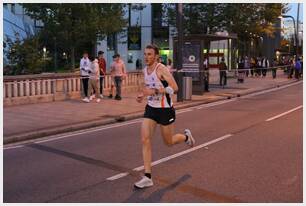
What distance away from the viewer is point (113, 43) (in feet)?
179

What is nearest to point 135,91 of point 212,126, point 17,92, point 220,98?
point 220,98

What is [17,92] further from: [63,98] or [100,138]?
[100,138]

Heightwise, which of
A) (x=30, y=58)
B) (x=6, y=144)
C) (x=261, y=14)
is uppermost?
(x=261, y=14)

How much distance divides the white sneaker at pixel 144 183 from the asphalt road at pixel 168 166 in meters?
0.08

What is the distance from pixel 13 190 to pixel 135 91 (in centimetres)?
1490

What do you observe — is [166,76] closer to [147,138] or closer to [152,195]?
[147,138]

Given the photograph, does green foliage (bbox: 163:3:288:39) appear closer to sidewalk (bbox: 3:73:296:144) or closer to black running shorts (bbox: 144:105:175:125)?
sidewalk (bbox: 3:73:296:144)

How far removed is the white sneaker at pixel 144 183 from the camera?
6.17m

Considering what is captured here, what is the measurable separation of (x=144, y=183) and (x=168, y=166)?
1230 millimetres

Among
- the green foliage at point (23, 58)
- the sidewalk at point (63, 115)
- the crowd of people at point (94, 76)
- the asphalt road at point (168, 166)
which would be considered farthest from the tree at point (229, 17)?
the asphalt road at point (168, 166)

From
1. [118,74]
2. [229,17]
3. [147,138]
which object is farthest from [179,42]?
[229,17]

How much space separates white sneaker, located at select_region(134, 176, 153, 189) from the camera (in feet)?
20.2

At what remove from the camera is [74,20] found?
25938 millimetres

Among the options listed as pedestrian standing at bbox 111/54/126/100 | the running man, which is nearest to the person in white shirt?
pedestrian standing at bbox 111/54/126/100
